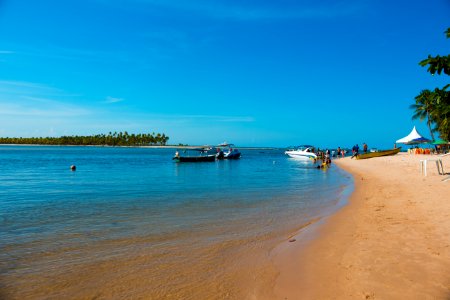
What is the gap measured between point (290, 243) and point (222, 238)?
1836 mm

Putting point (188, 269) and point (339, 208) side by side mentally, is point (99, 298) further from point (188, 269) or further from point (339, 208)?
point (339, 208)

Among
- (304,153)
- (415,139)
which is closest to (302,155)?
(304,153)

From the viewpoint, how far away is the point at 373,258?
6.64 meters

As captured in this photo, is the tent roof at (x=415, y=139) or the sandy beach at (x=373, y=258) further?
the tent roof at (x=415, y=139)

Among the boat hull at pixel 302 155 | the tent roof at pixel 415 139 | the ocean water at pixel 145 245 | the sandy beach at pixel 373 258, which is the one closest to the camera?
the sandy beach at pixel 373 258

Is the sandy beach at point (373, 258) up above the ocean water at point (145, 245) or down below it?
above

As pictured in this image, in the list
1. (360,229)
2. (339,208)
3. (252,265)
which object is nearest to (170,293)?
(252,265)

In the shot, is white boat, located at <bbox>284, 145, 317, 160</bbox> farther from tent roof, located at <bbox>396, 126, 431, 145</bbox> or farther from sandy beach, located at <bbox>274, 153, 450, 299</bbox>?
sandy beach, located at <bbox>274, 153, 450, 299</bbox>

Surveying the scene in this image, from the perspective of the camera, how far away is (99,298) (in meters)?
5.48

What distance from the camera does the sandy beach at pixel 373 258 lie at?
527 centimetres

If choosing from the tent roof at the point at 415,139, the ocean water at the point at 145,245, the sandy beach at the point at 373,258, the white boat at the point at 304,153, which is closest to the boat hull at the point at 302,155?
the white boat at the point at 304,153

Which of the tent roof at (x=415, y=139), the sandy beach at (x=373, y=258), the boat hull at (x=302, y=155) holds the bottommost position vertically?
the sandy beach at (x=373, y=258)

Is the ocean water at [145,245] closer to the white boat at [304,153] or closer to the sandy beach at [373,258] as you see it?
the sandy beach at [373,258]

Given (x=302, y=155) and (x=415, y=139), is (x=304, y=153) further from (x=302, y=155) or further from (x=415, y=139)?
(x=415, y=139)
